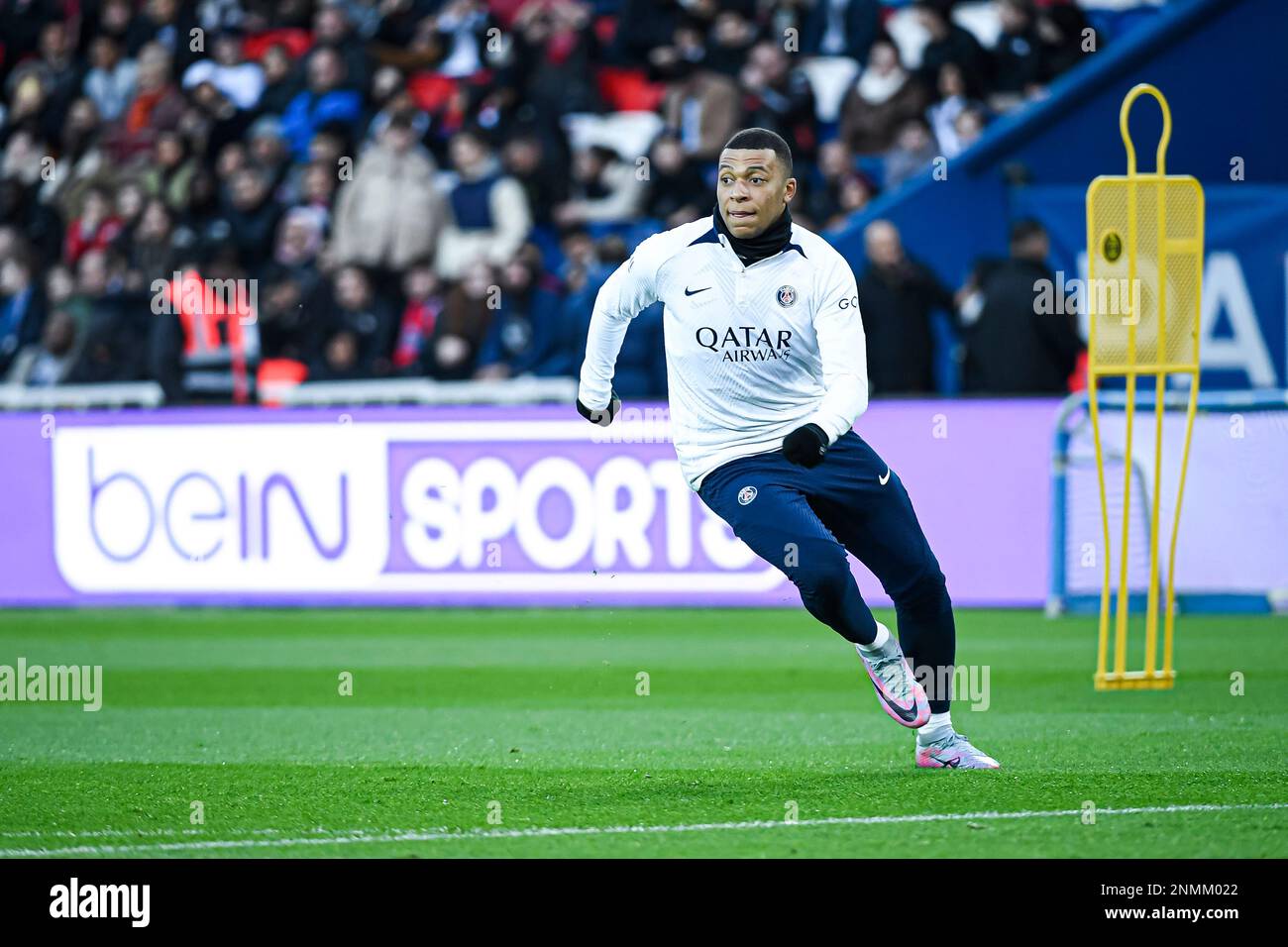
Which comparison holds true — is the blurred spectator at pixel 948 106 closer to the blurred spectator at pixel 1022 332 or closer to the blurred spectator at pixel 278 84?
the blurred spectator at pixel 1022 332

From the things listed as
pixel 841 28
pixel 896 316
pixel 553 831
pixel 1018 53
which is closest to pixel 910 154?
pixel 1018 53

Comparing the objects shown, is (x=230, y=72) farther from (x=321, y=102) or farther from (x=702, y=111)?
(x=702, y=111)

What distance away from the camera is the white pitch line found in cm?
659

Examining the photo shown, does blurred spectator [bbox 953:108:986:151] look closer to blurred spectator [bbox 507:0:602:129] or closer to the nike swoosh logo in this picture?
blurred spectator [bbox 507:0:602:129]

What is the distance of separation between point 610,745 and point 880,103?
9.40 m

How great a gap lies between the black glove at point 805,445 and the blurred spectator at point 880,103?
1023cm

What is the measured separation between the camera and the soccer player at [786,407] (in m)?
7.75

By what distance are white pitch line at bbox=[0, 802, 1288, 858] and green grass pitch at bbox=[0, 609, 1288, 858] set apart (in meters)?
0.02

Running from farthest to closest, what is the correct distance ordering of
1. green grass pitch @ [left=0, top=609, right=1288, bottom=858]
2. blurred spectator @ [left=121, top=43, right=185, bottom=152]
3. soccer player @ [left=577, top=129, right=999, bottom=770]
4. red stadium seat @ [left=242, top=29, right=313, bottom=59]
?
red stadium seat @ [left=242, top=29, right=313, bottom=59]
blurred spectator @ [left=121, top=43, right=185, bottom=152]
soccer player @ [left=577, top=129, right=999, bottom=770]
green grass pitch @ [left=0, top=609, right=1288, bottom=858]

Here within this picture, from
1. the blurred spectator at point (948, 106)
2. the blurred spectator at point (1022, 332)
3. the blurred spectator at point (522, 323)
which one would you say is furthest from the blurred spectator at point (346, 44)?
the blurred spectator at point (1022, 332)

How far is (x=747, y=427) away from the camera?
26.4ft

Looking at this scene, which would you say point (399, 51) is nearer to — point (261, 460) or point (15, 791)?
point (261, 460)

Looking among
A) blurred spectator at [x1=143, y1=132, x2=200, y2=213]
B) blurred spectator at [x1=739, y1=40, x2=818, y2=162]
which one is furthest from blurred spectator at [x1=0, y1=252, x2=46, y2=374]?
blurred spectator at [x1=739, y1=40, x2=818, y2=162]
